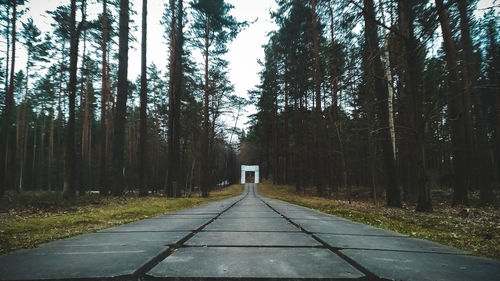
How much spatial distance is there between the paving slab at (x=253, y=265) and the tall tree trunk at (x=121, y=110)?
12.4 m

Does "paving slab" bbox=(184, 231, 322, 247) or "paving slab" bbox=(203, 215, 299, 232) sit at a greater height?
"paving slab" bbox=(184, 231, 322, 247)

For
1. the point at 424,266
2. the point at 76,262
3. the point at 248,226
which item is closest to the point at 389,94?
the point at 248,226

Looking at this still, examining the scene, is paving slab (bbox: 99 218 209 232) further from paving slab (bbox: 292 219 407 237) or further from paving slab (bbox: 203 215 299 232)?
paving slab (bbox: 292 219 407 237)

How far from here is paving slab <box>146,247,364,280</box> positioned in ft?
4.83

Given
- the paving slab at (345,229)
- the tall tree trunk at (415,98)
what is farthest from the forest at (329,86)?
the paving slab at (345,229)

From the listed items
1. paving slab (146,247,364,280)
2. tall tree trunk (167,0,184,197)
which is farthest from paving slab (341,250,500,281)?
tall tree trunk (167,0,184,197)

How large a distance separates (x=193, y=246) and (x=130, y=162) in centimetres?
5297

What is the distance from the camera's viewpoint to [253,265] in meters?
1.68

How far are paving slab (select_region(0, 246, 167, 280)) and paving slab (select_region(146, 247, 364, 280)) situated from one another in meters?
0.18

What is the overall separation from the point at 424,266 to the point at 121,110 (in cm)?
1391

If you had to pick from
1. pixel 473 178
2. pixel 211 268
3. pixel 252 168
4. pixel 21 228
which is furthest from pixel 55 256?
pixel 252 168

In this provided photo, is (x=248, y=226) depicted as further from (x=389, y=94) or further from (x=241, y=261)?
(x=389, y=94)

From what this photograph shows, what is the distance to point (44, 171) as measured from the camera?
182 feet

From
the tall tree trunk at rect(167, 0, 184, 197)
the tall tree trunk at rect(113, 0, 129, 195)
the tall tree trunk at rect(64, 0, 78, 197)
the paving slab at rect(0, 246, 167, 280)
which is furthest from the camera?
the tall tree trunk at rect(167, 0, 184, 197)
